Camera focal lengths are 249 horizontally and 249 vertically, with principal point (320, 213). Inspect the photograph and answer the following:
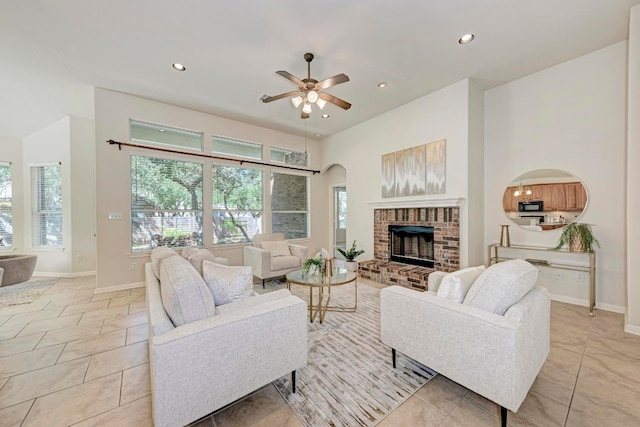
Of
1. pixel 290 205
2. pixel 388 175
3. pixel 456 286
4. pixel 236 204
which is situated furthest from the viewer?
pixel 290 205

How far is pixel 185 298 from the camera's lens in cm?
A: 145

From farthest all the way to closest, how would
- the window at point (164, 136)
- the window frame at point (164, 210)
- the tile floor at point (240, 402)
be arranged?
the window at point (164, 136) < the window frame at point (164, 210) < the tile floor at point (240, 402)

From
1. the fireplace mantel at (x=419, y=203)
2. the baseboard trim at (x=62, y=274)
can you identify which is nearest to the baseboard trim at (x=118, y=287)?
the baseboard trim at (x=62, y=274)

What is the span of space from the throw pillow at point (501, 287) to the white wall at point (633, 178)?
192 centimetres

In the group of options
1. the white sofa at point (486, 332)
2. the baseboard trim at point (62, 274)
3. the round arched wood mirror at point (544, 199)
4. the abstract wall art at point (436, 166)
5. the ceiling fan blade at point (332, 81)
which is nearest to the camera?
the white sofa at point (486, 332)

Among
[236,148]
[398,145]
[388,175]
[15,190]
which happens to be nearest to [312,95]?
[398,145]

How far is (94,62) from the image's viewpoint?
321 centimetres

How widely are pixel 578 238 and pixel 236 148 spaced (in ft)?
19.0

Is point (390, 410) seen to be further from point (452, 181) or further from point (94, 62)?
point (94, 62)

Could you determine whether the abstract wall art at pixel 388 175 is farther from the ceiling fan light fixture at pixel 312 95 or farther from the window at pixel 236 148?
the window at pixel 236 148

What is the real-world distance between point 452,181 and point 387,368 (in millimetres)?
3038

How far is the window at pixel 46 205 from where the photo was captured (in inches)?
202

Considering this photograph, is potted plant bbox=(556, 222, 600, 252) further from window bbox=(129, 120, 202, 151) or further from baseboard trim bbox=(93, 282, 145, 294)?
baseboard trim bbox=(93, 282, 145, 294)

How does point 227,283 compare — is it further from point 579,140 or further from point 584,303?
point 579,140
